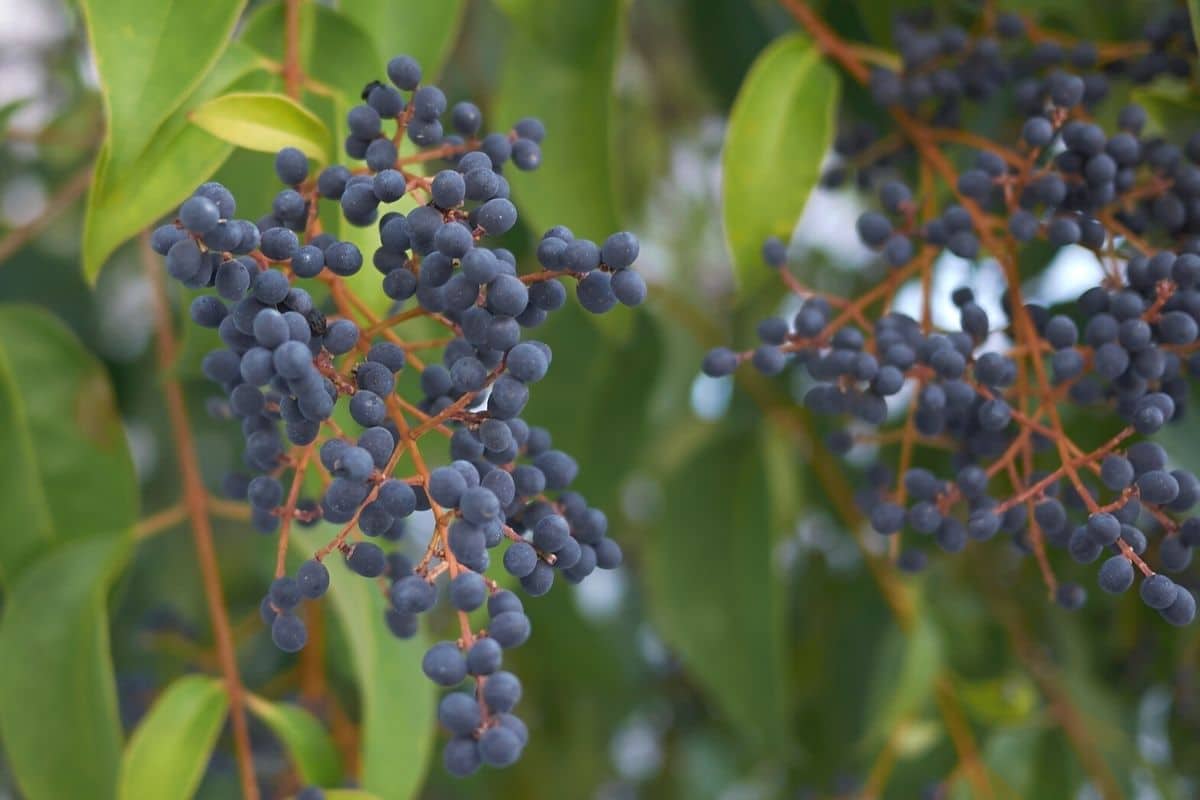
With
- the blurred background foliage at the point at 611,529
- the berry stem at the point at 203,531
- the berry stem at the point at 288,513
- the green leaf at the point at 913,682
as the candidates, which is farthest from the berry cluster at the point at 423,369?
the green leaf at the point at 913,682

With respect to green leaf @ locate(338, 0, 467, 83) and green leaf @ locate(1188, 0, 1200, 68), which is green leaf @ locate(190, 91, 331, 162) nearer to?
green leaf @ locate(338, 0, 467, 83)

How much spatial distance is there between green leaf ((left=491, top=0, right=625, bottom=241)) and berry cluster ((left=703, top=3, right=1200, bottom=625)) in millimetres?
131

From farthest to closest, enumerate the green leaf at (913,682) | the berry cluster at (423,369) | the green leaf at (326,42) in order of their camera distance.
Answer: the green leaf at (913,682), the green leaf at (326,42), the berry cluster at (423,369)

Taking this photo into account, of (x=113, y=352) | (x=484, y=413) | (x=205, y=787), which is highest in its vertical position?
(x=113, y=352)

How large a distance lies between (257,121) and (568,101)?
0.85 feet

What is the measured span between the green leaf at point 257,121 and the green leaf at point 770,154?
262 mm

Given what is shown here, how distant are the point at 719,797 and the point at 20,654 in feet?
3.43

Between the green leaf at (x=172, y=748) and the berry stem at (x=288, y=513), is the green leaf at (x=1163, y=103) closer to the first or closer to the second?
the berry stem at (x=288, y=513)

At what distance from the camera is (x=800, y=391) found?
4.57 ft

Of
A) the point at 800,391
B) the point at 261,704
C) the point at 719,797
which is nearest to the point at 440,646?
the point at 261,704

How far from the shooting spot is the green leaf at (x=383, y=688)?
70 centimetres

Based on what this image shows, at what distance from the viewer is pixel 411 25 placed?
0.72 meters

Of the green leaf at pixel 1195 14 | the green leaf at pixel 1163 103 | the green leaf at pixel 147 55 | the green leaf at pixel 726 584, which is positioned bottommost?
the green leaf at pixel 726 584

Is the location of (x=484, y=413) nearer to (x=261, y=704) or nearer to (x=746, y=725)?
(x=261, y=704)
